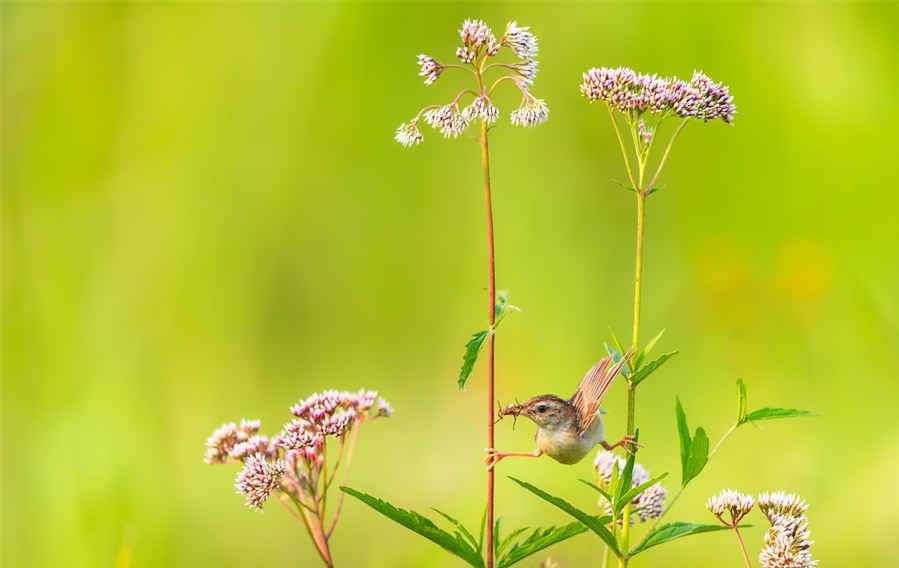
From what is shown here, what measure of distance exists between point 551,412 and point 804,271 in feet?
17.4

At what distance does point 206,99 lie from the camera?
8133 millimetres

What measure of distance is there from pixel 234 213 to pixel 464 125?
19.3ft

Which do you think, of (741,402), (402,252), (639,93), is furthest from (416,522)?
(402,252)

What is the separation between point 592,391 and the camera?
7.92 feet

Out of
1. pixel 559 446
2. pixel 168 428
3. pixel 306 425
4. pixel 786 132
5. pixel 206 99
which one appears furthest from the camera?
pixel 206 99

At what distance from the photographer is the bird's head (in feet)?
7.93

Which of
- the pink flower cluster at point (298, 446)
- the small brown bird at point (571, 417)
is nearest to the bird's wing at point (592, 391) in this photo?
the small brown bird at point (571, 417)

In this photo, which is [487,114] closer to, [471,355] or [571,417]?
[471,355]

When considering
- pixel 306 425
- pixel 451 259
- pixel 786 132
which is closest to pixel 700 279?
pixel 786 132

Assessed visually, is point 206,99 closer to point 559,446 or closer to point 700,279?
point 700,279

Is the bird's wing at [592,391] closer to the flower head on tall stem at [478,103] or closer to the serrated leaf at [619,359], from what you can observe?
the serrated leaf at [619,359]

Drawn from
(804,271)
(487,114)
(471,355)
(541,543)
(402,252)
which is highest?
(402,252)

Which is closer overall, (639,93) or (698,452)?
(698,452)

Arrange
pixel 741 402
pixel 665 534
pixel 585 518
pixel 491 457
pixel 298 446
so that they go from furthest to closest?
1. pixel 298 446
2. pixel 741 402
3. pixel 665 534
4. pixel 491 457
5. pixel 585 518
